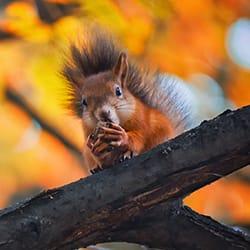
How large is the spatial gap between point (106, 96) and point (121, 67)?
0.08 metres

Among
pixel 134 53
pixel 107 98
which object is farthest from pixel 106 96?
pixel 134 53

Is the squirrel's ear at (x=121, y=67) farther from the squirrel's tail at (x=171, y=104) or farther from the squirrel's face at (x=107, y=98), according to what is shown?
the squirrel's tail at (x=171, y=104)

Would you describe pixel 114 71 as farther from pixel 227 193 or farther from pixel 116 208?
pixel 227 193

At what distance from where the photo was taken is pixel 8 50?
9.02ft

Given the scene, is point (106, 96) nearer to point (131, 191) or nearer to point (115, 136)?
point (115, 136)

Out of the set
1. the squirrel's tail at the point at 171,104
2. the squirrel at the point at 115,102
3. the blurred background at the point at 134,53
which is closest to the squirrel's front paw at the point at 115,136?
the squirrel at the point at 115,102

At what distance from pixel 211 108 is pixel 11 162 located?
774 mm

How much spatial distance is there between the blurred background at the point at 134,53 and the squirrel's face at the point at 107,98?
2.74 feet

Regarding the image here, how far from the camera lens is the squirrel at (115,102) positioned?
154 centimetres

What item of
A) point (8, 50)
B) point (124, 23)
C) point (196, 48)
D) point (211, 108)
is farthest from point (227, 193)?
point (8, 50)

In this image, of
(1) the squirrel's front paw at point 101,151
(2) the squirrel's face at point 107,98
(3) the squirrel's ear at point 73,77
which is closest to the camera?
(1) the squirrel's front paw at point 101,151

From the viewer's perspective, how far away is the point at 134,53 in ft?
8.41

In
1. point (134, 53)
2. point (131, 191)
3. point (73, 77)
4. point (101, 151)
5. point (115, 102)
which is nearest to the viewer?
point (131, 191)

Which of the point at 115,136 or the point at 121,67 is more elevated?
the point at 121,67
